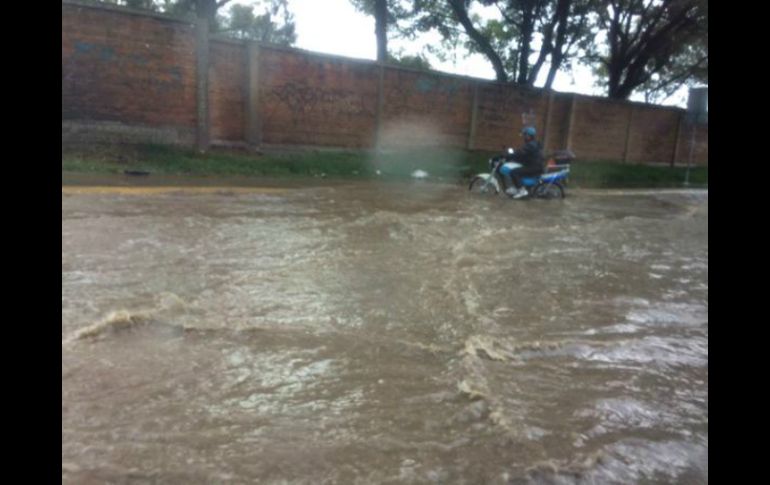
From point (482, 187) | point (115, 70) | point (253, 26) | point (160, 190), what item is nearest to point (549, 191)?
point (482, 187)

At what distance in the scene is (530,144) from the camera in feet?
38.4

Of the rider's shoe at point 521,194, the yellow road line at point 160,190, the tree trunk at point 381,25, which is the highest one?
the tree trunk at point 381,25

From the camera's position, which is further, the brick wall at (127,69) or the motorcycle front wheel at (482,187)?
the motorcycle front wheel at (482,187)

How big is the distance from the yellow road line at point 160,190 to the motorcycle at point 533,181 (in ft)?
13.9

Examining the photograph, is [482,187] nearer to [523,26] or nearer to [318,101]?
[318,101]

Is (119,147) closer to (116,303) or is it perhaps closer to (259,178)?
(259,178)

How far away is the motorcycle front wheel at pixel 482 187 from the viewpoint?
12344 millimetres

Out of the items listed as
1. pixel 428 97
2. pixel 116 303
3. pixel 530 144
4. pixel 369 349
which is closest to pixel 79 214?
pixel 116 303

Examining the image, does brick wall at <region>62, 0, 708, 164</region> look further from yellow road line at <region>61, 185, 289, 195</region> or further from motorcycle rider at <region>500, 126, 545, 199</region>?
motorcycle rider at <region>500, 126, 545, 199</region>

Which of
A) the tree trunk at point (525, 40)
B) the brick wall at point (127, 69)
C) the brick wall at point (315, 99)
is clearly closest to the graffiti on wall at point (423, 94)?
the brick wall at point (315, 99)

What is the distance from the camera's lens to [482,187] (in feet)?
41.1

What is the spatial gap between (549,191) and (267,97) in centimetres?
643

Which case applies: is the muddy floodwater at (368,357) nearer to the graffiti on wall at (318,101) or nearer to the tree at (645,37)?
the graffiti on wall at (318,101)

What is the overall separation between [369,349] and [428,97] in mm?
13046
